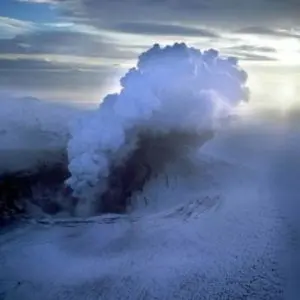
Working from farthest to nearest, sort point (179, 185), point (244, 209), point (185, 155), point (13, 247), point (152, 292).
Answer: point (185, 155) < point (179, 185) < point (244, 209) < point (13, 247) < point (152, 292)

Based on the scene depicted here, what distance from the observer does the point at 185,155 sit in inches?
2499

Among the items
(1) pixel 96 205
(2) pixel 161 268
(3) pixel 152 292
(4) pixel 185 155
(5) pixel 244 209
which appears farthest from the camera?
(4) pixel 185 155

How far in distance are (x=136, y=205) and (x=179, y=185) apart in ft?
20.2

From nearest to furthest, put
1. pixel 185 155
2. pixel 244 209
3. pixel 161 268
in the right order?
pixel 161 268, pixel 244 209, pixel 185 155

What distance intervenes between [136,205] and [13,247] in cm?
1482

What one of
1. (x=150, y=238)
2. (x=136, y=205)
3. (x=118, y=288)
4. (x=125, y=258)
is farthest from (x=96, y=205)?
(x=118, y=288)

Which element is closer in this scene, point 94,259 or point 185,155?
point 94,259

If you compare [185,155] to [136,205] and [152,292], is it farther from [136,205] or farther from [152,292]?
[152,292]

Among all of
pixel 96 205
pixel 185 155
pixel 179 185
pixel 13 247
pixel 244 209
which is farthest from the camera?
pixel 185 155

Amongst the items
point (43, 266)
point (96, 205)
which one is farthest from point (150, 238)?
point (96, 205)

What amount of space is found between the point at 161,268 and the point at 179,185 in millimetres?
21245

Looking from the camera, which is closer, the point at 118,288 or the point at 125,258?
the point at 118,288

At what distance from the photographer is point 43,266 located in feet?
126

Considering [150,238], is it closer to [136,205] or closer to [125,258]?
[125,258]
